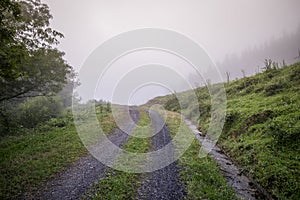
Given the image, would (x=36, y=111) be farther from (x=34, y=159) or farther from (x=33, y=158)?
(x=34, y=159)

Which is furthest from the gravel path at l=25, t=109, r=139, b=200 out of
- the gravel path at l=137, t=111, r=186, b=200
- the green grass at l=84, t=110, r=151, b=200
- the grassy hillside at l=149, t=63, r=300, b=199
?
the grassy hillside at l=149, t=63, r=300, b=199

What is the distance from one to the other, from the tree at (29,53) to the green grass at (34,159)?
503cm

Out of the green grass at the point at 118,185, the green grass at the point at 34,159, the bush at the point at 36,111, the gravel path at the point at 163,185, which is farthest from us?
the bush at the point at 36,111

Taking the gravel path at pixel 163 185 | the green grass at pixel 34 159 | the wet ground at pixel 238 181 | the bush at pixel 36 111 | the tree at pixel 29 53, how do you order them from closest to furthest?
1. the gravel path at pixel 163 185
2. the wet ground at pixel 238 181
3. the green grass at pixel 34 159
4. the tree at pixel 29 53
5. the bush at pixel 36 111

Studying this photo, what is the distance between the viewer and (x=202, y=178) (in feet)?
31.2

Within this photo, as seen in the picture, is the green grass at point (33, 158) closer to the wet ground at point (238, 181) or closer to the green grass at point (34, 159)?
the green grass at point (34, 159)

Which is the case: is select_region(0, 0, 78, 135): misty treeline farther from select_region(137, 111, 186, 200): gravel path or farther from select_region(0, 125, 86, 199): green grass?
select_region(137, 111, 186, 200): gravel path

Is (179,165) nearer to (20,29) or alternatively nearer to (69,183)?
(69,183)

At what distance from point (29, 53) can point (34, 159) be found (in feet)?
28.4

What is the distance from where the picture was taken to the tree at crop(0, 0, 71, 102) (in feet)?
33.2

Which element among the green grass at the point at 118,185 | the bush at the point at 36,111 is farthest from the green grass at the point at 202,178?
the bush at the point at 36,111

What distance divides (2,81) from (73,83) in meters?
32.6

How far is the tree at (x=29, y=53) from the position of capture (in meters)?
10.1

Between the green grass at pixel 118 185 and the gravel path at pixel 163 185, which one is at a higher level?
the green grass at pixel 118 185
